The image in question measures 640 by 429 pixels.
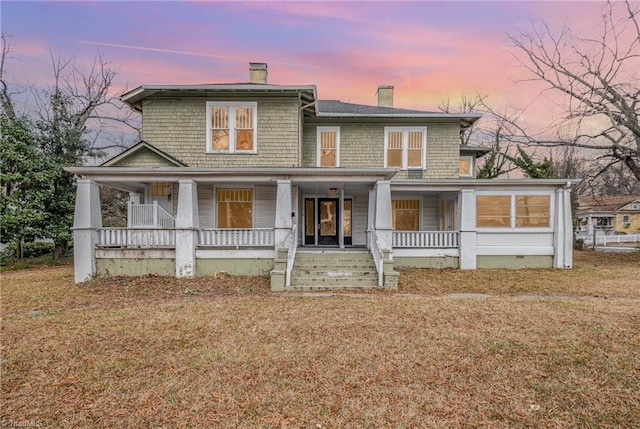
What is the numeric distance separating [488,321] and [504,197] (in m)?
8.03

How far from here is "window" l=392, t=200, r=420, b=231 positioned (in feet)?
49.7

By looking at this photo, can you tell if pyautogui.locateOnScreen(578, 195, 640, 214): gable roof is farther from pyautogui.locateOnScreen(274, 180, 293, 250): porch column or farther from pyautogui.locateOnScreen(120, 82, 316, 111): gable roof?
pyautogui.locateOnScreen(274, 180, 293, 250): porch column

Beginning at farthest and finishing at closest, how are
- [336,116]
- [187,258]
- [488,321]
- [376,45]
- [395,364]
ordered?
[376,45] < [336,116] < [187,258] < [488,321] < [395,364]


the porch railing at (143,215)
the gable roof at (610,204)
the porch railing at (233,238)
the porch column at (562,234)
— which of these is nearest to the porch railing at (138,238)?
the porch railing at (143,215)

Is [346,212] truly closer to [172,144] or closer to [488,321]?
[172,144]

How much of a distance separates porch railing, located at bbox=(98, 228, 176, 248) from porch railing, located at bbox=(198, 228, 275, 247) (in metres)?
0.99

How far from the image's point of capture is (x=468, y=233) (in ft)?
41.5

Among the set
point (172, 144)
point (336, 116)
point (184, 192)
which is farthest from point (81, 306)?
point (336, 116)

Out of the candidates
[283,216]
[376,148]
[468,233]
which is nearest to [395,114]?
[376,148]

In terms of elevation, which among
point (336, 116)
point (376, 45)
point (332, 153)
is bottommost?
point (332, 153)

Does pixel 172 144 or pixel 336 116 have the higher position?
pixel 336 116

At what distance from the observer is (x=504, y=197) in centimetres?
1297

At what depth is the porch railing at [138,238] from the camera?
11008 millimetres

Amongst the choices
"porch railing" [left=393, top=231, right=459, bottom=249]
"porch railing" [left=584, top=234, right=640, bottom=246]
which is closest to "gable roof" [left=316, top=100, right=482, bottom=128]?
"porch railing" [left=393, top=231, right=459, bottom=249]
